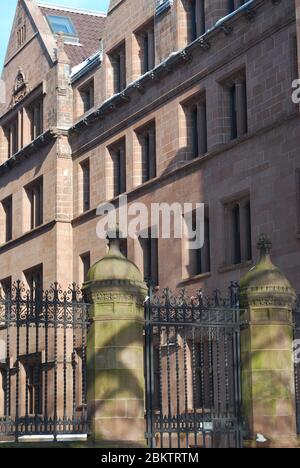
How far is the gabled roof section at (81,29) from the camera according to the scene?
47.3 meters

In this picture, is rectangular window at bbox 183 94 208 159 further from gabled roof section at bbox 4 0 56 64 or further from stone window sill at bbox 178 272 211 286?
gabled roof section at bbox 4 0 56 64

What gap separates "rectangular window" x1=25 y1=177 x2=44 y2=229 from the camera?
4598 cm

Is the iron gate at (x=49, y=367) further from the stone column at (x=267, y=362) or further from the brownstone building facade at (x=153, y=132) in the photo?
the brownstone building facade at (x=153, y=132)

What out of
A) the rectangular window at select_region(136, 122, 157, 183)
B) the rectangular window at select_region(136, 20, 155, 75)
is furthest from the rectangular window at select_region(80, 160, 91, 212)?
the rectangular window at select_region(136, 20, 155, 75)

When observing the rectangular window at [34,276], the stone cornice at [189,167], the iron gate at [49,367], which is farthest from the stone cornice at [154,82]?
the iron gate at [49,367]

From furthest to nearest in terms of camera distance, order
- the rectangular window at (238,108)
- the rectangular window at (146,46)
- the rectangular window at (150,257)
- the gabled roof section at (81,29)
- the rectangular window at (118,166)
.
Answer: the gabled roof section at (81,29) → the rectangular window at (118,166) → the rectangular window at (146,46) → the rectangular window at (150,257) → the rectangular window at (238,108)

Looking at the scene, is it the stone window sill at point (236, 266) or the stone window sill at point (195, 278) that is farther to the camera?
the stone window sill at point (195, 278)

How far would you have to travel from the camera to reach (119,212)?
38750 millimetres

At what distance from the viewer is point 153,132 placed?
123 ft

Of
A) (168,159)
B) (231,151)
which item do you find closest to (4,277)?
(168,159)

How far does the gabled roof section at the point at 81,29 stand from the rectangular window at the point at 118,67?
5.45m

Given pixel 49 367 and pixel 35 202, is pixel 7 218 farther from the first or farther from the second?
pixel 49 367

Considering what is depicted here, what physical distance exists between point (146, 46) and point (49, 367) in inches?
496

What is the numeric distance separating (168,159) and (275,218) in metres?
7.40
